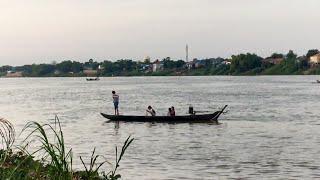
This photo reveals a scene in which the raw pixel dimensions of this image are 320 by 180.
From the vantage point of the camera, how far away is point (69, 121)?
45.2 m

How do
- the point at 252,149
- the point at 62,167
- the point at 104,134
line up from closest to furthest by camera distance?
the point at 62,167 → the point at 252,149 → the point at 104,134

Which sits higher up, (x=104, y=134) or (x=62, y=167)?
(x=62, y=167)

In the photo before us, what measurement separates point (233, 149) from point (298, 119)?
20029 millimetres

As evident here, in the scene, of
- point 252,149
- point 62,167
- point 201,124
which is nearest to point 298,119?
point 201,124

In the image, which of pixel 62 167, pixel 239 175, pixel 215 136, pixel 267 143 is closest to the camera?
pixel 62 167

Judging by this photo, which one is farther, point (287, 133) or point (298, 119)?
point (298, 119)

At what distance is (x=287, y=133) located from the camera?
111ft

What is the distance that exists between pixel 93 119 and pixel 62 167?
40.6 metres

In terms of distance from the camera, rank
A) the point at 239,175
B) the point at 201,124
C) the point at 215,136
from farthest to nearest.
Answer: the point at 201,124
the point at 215,136
the point at 239,175

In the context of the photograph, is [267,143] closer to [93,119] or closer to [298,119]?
[298,119]

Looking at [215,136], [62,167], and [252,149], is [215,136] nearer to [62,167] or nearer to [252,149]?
[252,149]

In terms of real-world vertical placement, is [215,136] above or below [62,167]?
below

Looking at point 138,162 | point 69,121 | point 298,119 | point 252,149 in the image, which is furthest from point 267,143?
point 69,121

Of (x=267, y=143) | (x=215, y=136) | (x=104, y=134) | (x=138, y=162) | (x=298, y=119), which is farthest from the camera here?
(x=298, y=119)
